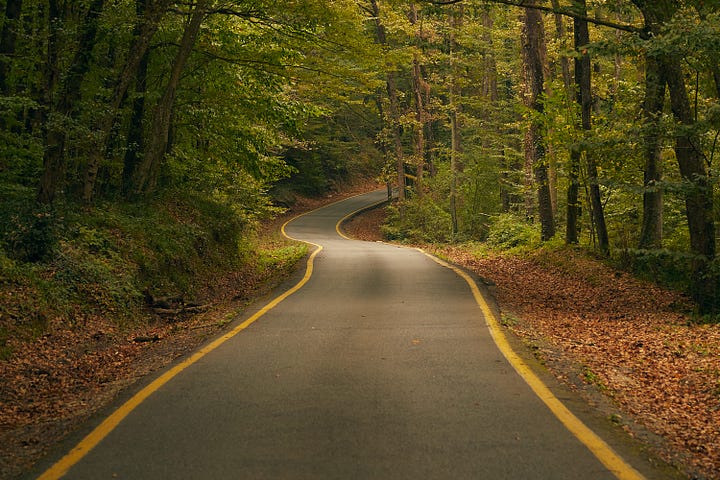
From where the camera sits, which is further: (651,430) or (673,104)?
(673,104)

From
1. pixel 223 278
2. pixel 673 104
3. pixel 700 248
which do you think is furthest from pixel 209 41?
pixel 700 248

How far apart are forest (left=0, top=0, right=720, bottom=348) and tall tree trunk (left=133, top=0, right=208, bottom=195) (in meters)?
0.05

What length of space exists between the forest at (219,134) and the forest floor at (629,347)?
44.8 inches

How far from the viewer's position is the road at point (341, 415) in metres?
4.53

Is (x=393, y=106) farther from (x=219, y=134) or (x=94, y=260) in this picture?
(x=94, y=260)

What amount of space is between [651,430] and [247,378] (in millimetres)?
3826

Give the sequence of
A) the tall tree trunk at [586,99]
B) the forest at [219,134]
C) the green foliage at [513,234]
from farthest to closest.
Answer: the green foliage at [513,234], the tall tree trunk at [586,99], the forest at [219,134]

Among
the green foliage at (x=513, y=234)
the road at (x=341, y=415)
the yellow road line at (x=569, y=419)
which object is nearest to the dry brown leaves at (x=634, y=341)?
the yellow road line at (x=569, y=419)

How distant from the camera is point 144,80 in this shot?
55.2ft

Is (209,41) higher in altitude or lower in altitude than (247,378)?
higher

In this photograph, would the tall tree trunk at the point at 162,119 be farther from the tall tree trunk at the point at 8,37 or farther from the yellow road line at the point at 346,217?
the yellow road line at the point at 346,217

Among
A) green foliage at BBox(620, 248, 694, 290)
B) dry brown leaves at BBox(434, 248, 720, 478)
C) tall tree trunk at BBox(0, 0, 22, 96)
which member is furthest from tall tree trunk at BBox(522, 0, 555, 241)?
tall tree trunk at BBox(0, 0, 22, 96)

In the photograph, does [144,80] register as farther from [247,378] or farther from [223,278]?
[247,378]

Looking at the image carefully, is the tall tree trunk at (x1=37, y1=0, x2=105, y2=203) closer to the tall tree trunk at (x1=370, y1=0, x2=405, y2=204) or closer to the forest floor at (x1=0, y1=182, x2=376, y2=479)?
the forest floor at (x1=0, y1=182, x2=376, y2=479)
